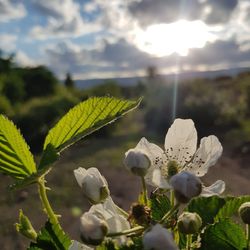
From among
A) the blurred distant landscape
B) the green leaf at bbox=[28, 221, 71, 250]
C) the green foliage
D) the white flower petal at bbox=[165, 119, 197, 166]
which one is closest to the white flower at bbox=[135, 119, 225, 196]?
the white flower petal at bbox=[165, 119, 197, 166]

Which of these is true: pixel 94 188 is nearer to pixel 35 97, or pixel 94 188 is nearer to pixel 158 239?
pixel 158 239

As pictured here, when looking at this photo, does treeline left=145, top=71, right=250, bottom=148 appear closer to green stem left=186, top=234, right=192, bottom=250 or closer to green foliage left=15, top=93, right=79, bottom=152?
green foliage left=15, top=93, right=79, bottom=152

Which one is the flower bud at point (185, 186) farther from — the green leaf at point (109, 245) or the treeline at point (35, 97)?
the treeline at point (35, 97)

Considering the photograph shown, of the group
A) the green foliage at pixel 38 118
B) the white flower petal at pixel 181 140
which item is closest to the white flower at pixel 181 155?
the white flower petal at pixel 181 140

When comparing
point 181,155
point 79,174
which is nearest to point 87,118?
point 79,174

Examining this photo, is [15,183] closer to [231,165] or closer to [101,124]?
[101,124]
